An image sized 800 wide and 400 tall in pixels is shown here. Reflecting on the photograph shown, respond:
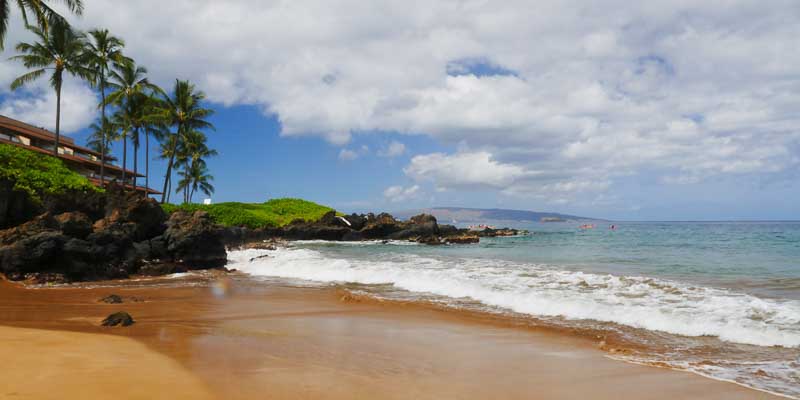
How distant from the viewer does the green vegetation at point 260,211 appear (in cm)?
4303

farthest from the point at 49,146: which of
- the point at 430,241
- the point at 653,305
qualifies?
the point at 653,305

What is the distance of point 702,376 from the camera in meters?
4.77

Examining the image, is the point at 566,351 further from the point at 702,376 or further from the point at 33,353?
the point at 33,353

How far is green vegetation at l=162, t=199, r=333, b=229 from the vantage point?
4303 cm

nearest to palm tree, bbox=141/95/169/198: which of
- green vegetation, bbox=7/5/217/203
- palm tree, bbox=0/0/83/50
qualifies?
green vegetation, bbox=7/5/217/203

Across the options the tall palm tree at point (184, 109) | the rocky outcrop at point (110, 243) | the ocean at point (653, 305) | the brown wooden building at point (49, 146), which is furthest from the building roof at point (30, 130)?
the ocean at point (653, 305)

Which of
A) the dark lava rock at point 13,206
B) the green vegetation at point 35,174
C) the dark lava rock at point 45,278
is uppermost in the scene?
the green vegetation at point 35,174

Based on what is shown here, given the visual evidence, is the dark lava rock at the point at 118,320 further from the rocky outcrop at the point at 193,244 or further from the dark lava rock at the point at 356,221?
the dark lava rock at the point at 356,221

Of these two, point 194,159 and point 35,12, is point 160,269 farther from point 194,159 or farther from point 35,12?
point 194,159

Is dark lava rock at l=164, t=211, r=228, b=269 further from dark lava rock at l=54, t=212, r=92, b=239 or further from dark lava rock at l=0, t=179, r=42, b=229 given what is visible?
dark lava rock at l=0, t=179, r=42, b=229

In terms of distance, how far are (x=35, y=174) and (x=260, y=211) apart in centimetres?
3063

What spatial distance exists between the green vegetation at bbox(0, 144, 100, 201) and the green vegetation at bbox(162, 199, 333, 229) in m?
11.0

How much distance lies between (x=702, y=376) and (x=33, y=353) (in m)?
6.74

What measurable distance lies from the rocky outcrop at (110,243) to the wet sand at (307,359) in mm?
4585
